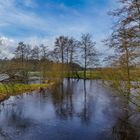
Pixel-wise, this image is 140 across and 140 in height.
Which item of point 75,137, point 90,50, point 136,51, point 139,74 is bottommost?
point 75,137

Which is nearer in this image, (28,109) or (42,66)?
(28,109)

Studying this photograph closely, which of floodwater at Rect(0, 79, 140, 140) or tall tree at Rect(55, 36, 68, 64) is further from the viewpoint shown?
tall tree at Rect(55, 36, 68, 64)

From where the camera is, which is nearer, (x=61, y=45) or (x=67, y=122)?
(x=67, y=122)

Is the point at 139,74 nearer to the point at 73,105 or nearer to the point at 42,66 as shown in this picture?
the point at 73,105

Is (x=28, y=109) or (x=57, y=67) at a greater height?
(x=57, y=67)

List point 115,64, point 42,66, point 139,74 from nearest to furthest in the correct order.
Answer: point 139,74
point 115,64
point 42,66

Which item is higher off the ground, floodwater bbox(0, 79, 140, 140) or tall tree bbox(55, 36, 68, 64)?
tall tree bbox(55, 36, 68, 64)

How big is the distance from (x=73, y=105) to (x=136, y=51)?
44.0ft

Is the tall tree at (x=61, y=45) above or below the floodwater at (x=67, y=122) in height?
above

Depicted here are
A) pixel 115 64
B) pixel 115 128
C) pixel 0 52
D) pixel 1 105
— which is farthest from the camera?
pixel 1 105

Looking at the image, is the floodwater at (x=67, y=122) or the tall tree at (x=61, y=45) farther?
the tall tree at (x=61, y=45)

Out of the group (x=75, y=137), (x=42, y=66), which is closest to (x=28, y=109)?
(x=75, y=137)

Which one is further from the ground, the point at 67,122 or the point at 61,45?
the point at 61,45

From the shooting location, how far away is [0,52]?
64.8 ft
